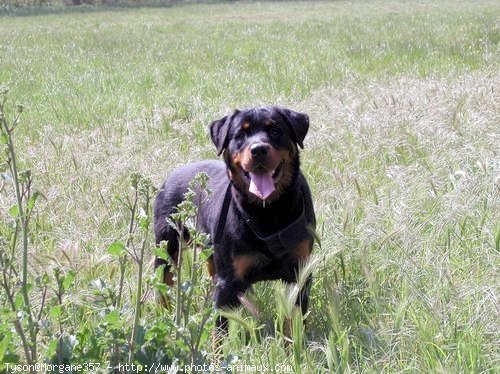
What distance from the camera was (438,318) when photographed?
267 cm

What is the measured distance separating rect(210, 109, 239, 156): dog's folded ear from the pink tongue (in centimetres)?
36

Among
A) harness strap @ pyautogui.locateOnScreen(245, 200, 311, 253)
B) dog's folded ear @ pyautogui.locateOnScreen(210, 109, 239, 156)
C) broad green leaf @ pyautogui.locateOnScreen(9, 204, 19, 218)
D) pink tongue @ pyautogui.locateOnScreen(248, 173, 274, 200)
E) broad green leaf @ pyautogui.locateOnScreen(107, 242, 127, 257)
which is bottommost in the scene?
harness strap @ pyautogui.locateOnScreen(245, 200, 311, 253)

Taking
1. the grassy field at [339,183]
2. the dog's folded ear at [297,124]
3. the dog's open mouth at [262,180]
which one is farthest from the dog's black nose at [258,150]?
the grassy field at [339,183]

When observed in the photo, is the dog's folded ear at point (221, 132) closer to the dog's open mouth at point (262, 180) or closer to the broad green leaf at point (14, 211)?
the dog's open mouth at point (262, 180)

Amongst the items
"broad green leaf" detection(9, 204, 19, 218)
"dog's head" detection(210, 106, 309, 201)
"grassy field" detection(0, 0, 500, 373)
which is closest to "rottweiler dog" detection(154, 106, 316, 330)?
"dog's head" detection(210, 106, 309, 201)

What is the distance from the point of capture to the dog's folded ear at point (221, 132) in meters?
3.77

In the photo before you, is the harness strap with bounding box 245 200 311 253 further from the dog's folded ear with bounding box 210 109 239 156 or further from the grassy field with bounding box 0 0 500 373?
the dog's folded ear with bounding box 210 109 239 156

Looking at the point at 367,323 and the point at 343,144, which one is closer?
the point at 367,323

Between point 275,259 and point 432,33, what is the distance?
12.2 m

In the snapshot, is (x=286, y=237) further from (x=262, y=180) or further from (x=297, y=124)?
(x=297, y=124)

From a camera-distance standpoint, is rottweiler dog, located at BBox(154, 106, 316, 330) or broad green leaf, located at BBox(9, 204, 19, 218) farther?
rottweiler dog, located at BBox(154, 106, 316, 330)

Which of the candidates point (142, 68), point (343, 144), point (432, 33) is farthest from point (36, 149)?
point (432, 33)

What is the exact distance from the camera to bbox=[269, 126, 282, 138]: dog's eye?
362 centimetres

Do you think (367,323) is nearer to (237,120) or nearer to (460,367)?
(460,367)
